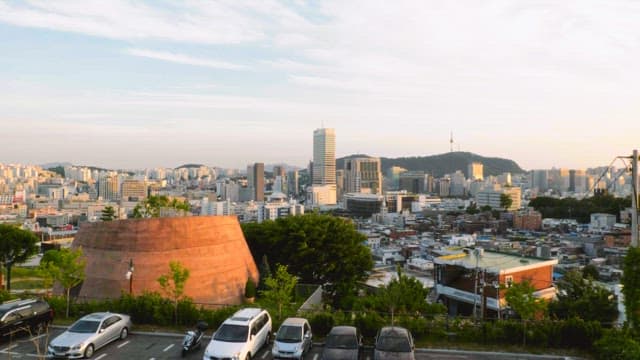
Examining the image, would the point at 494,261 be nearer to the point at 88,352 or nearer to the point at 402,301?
the point at 402,301

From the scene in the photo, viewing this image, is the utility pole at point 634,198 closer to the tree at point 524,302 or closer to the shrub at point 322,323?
the tree at point 524,302

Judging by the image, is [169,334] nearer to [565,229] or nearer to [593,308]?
[593,308]

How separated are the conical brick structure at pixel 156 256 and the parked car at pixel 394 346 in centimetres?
1379

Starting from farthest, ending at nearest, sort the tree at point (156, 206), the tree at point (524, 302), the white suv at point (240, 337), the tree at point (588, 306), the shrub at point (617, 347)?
1. the tree at point (156, 206)
2. the tree at point (588, 306)
3. the tree at point (524, 302)
4. the white suv at point (240, 337)
5. the shrub at point (617, 347)

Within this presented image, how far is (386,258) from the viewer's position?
92750mm

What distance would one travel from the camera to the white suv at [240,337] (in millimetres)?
14656

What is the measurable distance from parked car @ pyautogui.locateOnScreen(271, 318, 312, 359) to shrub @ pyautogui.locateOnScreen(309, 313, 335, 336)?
1917mm

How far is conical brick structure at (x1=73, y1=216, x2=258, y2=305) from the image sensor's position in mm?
26750

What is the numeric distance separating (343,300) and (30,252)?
96.7 ft

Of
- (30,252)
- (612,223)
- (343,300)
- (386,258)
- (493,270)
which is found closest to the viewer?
(343,300)

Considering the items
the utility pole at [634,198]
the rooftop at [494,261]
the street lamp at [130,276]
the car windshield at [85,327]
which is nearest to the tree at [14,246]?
the street lamp at [130,276]

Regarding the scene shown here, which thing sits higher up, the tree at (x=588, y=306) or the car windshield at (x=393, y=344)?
the car windshield at (x=393, y=344)

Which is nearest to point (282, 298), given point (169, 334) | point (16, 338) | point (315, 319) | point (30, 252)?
point (315, 319)

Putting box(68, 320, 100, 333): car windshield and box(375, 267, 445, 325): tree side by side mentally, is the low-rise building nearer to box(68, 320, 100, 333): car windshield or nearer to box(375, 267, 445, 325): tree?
box(375, 267, 445, 325): tree
